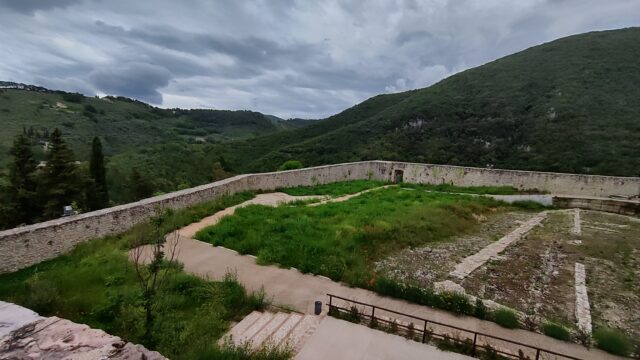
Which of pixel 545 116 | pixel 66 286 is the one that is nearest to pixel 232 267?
pixel 66 286

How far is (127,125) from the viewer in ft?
303

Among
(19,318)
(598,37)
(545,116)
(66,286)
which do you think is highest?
(598,37)

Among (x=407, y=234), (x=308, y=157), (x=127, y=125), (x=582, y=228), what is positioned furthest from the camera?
(x=127, y=125)

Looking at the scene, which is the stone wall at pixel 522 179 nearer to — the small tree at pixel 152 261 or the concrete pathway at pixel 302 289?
the concrete pathway at pixel 302 289

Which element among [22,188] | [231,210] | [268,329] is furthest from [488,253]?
[22,188]

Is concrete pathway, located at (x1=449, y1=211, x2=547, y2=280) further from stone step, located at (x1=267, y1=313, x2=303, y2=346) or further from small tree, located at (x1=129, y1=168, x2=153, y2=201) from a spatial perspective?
small tree, located at (x1=129, y1=168, x2=153, y2=201)

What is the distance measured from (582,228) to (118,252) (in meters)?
14.1

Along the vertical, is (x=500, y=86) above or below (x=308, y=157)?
above

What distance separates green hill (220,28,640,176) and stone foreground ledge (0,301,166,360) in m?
34.1

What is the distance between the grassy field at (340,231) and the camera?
25.9ft

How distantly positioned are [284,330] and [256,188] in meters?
9.92

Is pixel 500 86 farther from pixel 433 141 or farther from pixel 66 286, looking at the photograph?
pixel 66 286

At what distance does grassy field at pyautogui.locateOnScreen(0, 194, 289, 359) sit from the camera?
4551 millimetres

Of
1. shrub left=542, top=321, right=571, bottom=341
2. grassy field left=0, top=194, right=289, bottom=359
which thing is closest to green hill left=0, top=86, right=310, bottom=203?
grassy field left=0, top=194, right=289, bottom=359
